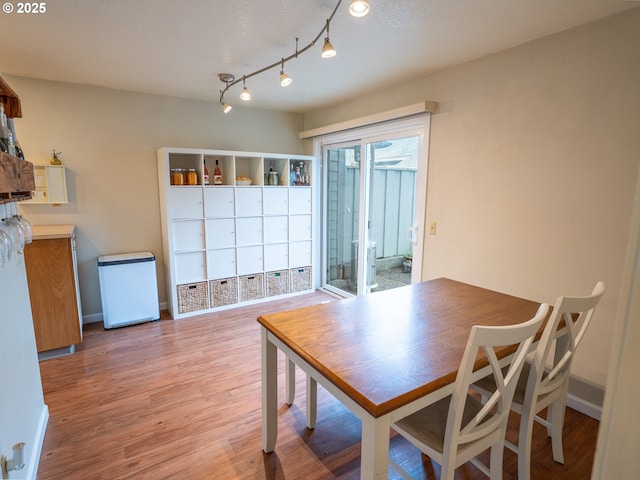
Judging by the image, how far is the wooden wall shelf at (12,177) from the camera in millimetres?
1105

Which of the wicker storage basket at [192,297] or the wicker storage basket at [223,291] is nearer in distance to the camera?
the wicker storage basket at [192,297]

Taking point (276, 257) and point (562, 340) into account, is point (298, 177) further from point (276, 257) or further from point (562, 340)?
point (562, 340)

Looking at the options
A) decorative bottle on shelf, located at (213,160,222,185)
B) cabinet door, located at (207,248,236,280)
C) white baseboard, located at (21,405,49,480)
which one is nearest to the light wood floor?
white baseboard, located at (21,405,49,480)

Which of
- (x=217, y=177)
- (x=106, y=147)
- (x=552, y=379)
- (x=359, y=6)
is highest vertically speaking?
(x=359, y=6)

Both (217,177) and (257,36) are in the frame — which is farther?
(217,177)

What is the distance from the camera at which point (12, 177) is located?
4.07ft

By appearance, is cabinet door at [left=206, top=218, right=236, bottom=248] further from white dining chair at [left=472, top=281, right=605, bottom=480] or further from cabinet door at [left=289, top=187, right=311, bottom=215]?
white dining chair at [left=472, top=281, right=605, bottom=480]

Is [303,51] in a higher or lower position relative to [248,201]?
higher

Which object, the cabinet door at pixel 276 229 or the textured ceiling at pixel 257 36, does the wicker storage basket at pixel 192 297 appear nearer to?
the cabinet door at pixel 276 229

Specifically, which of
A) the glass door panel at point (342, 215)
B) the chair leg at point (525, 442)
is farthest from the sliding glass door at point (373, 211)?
the chair leg at point (525, 442)

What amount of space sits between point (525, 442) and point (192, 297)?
3263 millimetres

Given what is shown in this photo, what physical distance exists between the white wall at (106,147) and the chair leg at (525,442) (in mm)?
3709

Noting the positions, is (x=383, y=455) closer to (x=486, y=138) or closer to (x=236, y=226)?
(x=486, y=138)

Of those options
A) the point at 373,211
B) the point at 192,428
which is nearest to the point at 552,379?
the point at 192,428
